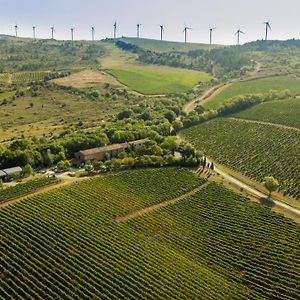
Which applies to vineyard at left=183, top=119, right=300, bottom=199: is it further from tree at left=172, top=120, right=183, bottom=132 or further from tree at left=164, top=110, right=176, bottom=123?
tree at left=164, top=110, right=176, bottom=123

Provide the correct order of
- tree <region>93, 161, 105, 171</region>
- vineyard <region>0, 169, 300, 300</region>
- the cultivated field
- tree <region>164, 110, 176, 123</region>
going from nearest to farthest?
vineyard <region>0, 169, 300, 300</region> < tree <region>93, 161, 105, 171</region> < the cultivated field < tree <region>164, 110, 176, 123</region>

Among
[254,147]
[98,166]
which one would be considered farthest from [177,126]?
[98,166]

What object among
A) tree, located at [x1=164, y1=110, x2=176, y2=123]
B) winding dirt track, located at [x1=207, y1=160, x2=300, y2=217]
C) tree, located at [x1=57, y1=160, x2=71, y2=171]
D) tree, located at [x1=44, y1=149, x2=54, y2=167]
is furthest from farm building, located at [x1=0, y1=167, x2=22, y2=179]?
tree, located at [x1=164, y1=110, x2=176, y2=123]

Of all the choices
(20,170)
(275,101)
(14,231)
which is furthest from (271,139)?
(14,231)

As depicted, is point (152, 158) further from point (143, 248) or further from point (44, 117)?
point (44, 117)

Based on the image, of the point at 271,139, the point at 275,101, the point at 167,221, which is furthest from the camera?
the point at 275,101

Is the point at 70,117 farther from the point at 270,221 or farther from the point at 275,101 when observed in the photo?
the point at 270,221

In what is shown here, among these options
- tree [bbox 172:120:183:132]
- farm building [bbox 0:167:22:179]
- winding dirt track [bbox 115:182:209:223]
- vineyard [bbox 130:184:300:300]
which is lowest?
vineyard [bbox 130:184:300:300]
